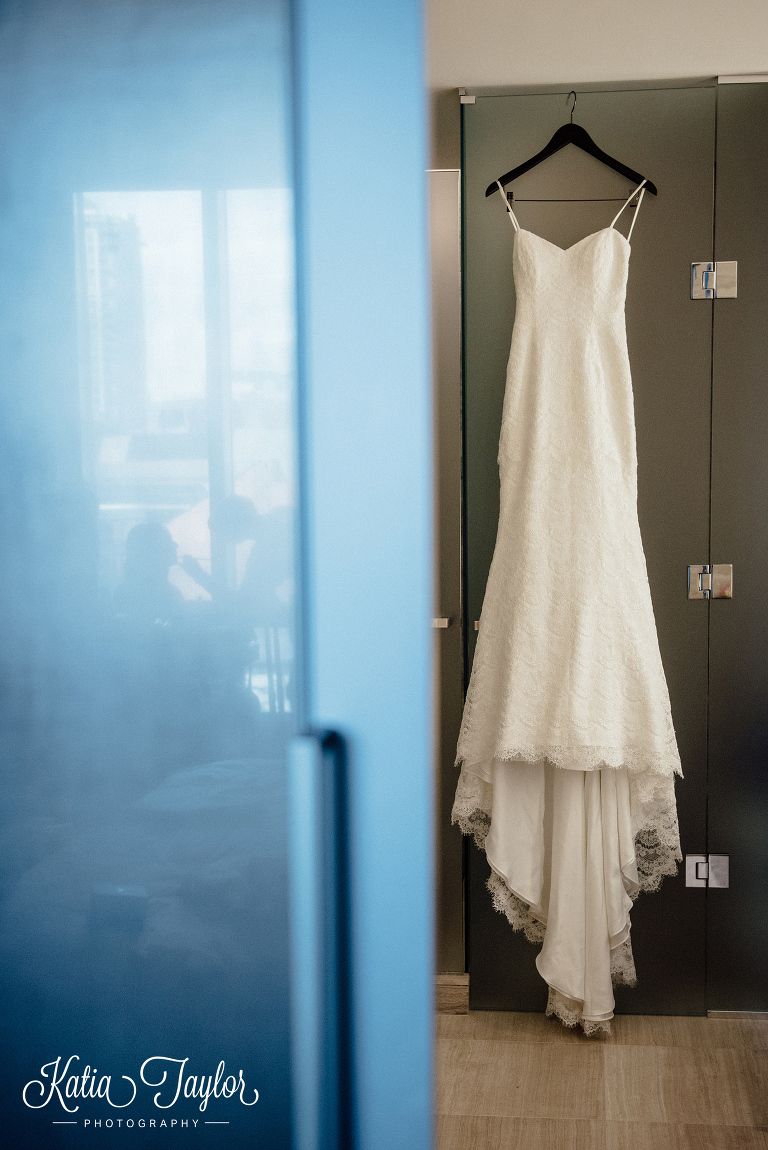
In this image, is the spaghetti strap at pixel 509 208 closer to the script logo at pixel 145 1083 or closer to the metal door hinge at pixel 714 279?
the metal door hinge at pixel 714 279

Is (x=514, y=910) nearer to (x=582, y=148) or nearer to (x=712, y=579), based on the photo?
(x=712, y=579)

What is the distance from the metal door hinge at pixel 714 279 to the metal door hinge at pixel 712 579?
0.65 metres

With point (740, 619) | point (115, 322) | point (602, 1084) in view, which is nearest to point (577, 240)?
point (740, 619)

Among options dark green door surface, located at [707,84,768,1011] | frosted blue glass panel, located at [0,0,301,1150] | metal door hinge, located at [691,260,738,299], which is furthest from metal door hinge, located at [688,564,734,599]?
frosted blue glass panel, located at [0,0,301,1150]

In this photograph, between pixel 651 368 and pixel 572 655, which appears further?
pixel 651 368

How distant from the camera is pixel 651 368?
6.88ft

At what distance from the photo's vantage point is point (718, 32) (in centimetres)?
181

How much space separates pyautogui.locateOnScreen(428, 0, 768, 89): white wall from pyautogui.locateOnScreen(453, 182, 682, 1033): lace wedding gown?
1.20ft

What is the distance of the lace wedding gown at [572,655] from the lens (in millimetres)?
1806

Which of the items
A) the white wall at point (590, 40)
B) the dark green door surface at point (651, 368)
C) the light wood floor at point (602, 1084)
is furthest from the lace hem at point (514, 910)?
the white wall at point (590, 40)

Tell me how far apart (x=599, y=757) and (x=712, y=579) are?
0.61 m

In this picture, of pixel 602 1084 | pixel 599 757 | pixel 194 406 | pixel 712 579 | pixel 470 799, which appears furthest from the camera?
pixel 712 579

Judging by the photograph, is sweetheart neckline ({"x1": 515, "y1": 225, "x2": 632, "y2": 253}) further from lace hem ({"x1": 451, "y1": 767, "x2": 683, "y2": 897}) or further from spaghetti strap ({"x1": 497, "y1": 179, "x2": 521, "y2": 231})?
lace hem ({"x1": 451, "y1": 767, "x2": 683, "y2": 897})

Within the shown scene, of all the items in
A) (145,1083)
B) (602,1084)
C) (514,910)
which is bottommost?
(602,1084)
